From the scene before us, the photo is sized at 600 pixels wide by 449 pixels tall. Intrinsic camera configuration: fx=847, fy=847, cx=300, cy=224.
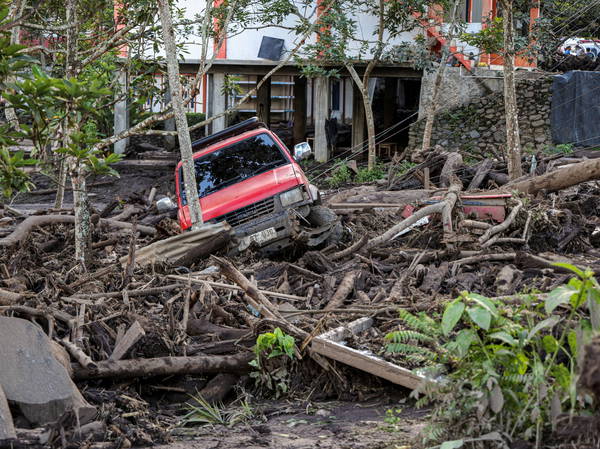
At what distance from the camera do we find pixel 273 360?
23.2 feet

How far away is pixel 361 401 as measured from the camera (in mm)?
6664

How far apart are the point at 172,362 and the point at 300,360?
3.50 ft

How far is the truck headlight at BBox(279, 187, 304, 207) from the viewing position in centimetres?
1211

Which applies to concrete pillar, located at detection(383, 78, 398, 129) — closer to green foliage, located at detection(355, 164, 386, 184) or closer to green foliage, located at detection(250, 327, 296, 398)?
green foliage, located at detection(355, 164, 386, 184)

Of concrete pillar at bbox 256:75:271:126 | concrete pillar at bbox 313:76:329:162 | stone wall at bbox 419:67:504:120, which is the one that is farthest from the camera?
concrete pillar at bbox 256:75:271:126

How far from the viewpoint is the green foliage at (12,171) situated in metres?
6.25

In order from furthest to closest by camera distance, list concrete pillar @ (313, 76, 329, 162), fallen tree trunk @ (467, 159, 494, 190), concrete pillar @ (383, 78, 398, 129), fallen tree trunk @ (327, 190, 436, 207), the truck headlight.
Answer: concrete pillar @ (383, 78, 398, 129) → concrete pillar @ (313, 76, 329, 162) → fallen tree trunk @ (467, 159, 494, 190) → fallen tree trunk @ (327, 190, 436, 207) → the truck headlight

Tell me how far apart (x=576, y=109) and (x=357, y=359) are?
67.7ft

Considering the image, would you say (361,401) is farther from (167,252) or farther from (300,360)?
(167,252)

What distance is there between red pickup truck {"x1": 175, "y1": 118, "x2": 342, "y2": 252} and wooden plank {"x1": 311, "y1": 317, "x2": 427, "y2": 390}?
15.2ft

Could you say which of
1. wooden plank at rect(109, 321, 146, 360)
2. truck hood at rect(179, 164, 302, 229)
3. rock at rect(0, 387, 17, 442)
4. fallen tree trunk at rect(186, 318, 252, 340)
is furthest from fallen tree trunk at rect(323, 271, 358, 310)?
rock at rect(0, 387, 17, 442)

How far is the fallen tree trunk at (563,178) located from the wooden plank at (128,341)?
7867mm

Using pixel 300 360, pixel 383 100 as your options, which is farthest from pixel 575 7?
pixel 300 360

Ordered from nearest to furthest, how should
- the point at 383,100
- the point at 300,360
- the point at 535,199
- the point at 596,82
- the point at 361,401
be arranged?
the point at 361,401 → the point at 300,360 → the point at 535,199 → the point at 596,82 → the point at 383,100
